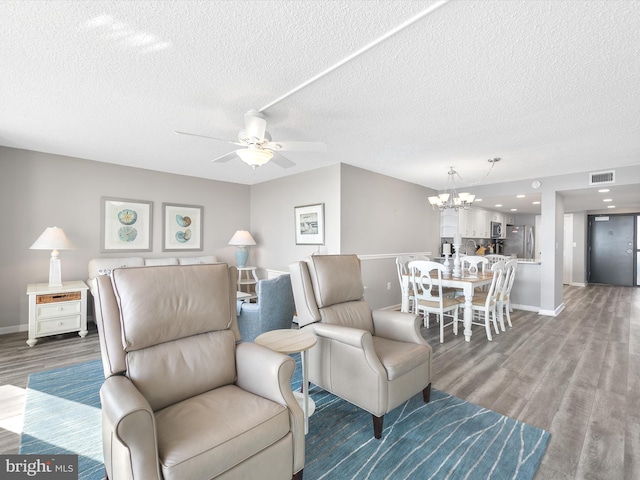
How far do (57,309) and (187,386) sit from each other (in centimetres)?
325

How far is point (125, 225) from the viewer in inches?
186

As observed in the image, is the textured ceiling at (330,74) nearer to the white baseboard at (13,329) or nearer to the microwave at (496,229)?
the white baseboard at (13,329)

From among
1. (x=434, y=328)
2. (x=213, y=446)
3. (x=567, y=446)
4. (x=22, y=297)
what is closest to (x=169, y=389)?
(x=213, y=446)

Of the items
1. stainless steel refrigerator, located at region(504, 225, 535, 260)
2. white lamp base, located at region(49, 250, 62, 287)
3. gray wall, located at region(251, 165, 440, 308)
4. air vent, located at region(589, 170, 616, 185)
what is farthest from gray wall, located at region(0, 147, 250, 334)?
stainless steel refrigerator, located at region(504, 225, 535, 260)

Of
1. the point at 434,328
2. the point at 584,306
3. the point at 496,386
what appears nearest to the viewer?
the point at 496,386

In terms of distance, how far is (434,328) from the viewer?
4.32 m

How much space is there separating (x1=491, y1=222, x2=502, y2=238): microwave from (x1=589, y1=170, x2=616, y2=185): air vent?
370 centimetres

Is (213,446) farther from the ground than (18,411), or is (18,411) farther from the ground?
(213,446)

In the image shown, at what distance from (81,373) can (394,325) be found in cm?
294

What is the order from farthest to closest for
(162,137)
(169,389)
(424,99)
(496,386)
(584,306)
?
1. (584,306)
2. (162,137)
3. (496,386)
4. (424,99)
5. (169,389)

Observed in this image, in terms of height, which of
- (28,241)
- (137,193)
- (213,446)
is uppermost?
(137,193)

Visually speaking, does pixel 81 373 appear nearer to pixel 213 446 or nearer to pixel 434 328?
pixel 213 446

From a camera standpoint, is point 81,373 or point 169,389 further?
point 81,373

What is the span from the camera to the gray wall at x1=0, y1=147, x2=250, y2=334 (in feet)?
12.7
